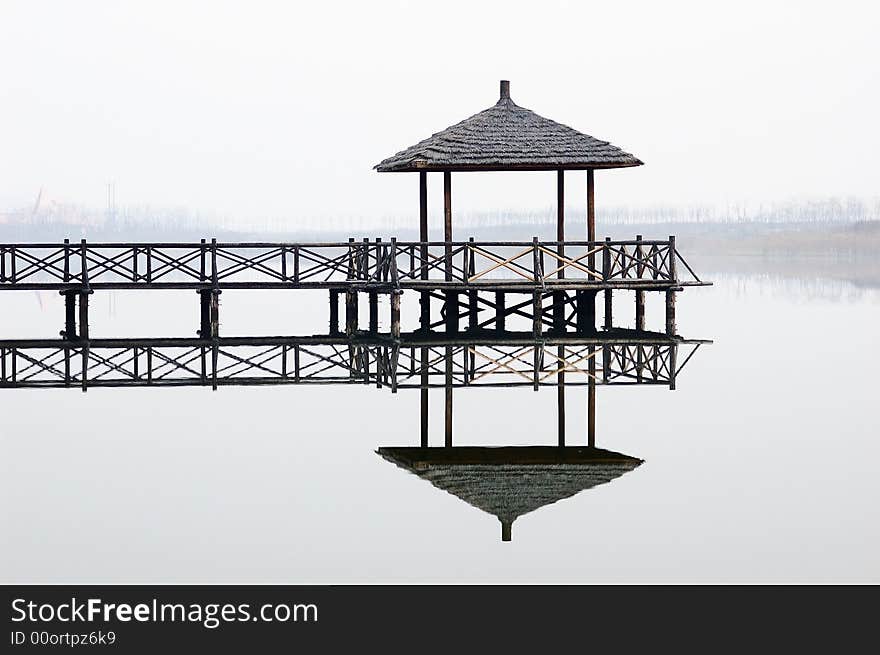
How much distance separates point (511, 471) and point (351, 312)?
12.9m

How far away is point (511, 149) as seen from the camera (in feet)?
99.1

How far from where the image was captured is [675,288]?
99.0ft

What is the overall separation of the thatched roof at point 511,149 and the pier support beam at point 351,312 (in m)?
2.21

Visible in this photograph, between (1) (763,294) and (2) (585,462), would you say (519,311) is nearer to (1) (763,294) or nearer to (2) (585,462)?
(2) (585,462)

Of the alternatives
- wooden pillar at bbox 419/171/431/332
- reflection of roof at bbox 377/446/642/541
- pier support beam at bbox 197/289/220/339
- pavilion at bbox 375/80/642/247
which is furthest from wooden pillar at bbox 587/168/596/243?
reflection of roof at bbox 377/446/642/541

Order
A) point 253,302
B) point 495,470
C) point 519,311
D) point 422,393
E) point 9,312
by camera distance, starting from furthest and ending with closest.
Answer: point 253,302, point 9,312, point 519,311, point 422,393, point 495,470

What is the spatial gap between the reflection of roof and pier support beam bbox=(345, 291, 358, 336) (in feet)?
34.7

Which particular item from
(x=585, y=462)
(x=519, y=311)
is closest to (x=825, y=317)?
(x=519, y=311)

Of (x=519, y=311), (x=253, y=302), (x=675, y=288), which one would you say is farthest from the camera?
(x=253, y=302)

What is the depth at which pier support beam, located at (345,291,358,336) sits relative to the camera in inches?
1249

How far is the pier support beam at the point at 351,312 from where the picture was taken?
104ft

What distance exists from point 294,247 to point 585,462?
12340 millimetres

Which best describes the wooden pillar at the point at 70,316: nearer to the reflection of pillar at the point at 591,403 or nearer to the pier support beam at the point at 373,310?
the pier support beam at the point at 373,310

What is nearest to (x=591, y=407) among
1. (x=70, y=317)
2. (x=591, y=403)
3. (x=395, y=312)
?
(x=591, y=403)
